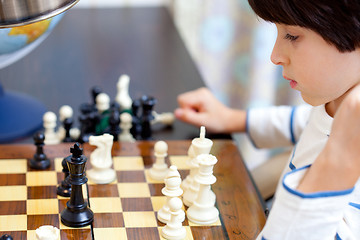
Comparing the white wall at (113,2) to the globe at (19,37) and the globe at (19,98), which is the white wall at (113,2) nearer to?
the globe at (19,98)

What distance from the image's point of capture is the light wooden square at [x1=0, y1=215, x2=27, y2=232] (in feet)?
3.43

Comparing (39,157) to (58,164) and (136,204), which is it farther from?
(136,204)

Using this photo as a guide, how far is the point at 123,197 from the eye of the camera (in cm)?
118

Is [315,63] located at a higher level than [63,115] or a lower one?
higher

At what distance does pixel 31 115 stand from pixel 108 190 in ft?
1.58

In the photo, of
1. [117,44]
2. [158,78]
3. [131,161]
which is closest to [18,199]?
[131,161]

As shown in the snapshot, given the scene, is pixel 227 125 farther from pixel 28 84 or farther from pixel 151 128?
pixel 28 84

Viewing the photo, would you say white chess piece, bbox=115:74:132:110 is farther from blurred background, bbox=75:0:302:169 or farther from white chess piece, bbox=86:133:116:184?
blurred background, bbox=75:0:302:169

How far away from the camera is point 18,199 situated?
1.15 m

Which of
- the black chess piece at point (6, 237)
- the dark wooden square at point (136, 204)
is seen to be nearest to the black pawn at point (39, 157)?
the dark wooden square at point (136, 204)

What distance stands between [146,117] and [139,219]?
0.45 meters

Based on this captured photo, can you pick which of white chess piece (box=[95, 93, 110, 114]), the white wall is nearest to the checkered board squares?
white chess piece (box=[95, 93, 110, 114])

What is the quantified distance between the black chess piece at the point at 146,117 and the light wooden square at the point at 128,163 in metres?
0.17

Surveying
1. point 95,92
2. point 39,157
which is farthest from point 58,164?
point 95,92
